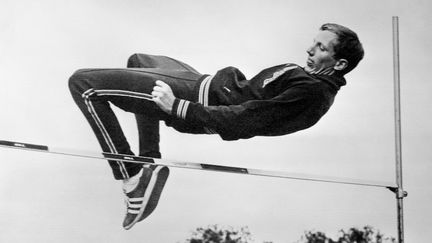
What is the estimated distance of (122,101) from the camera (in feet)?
29.1

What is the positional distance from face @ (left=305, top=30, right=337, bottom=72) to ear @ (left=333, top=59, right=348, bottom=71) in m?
0.04

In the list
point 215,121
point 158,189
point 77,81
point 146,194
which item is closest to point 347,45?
point 215,121

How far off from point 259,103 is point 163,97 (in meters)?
0.88

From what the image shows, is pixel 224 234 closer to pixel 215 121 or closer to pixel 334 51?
pixel 215 121

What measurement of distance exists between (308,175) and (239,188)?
0.67m

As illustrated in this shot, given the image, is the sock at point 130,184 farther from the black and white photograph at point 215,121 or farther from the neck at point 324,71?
the neck at point 324,71

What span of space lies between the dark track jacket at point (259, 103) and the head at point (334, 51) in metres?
0.11

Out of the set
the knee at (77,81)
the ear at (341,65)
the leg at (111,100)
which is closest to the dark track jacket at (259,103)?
the ear at (341,65)

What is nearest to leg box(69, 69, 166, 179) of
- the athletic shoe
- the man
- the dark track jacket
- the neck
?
the man

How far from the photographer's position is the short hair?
30.3 feet

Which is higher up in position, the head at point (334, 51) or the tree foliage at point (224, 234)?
the head at point (334, 51)

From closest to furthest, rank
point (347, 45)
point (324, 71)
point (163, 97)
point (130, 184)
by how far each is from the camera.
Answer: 1. point (130, 184)
2. point (163, 97)
3. point (324, 71)
4. point (347, 45)

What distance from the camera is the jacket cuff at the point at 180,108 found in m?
8.77

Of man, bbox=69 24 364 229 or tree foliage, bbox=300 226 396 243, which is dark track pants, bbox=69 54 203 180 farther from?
tree foliage, bbox=300 226 396 243
